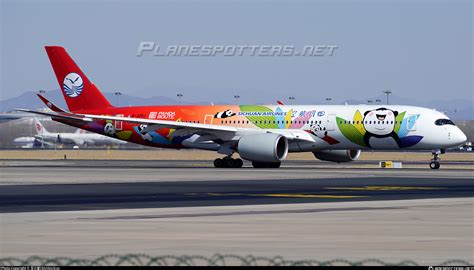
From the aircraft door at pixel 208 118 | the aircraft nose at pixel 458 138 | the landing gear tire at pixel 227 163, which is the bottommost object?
the landing gear tire at pixel 227 163

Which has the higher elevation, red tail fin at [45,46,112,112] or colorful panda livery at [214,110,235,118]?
red tail fin at [45,46,112,112]

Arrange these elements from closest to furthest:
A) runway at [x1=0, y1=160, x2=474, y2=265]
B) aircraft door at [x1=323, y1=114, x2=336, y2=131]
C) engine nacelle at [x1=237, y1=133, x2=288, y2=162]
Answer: runway at [x1=0, y1=160, x2=474, y2=265], engine nacelle at [x1=237, y1=133, x2=288, y2=162], aircraft door at [x1=323, y1=114, x2=336, y2=131]

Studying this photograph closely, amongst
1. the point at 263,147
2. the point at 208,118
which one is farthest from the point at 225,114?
the point at 263,147

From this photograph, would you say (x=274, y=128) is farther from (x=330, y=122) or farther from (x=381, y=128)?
(x=381, y=128)

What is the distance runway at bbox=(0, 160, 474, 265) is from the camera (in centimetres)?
2119

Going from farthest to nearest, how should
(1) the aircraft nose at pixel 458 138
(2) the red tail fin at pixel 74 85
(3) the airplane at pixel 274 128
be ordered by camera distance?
(2) the red tail fin at pixel 74 85
(1) the aircraft nose at pixel 458 138
(3) the airplane at pixel 274 128

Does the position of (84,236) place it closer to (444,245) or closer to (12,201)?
(444,245)

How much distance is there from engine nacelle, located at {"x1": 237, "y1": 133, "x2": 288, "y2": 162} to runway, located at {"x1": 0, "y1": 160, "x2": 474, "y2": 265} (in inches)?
788

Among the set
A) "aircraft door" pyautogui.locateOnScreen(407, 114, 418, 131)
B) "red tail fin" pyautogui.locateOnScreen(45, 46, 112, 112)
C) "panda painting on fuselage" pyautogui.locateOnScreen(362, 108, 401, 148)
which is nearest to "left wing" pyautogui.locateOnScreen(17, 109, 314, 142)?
"panda painting on fuselage" pyautogui.locateOnScreen(362, 108, 401, 148)

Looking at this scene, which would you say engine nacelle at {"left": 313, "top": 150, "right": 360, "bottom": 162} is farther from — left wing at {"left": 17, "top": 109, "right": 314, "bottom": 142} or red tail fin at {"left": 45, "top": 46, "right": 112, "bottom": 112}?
red tail fin at {"left": 45, "top": 46, "right": 112, "bottom": 112}

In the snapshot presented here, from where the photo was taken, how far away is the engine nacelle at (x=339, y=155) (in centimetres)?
8006

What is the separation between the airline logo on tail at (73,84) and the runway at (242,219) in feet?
111

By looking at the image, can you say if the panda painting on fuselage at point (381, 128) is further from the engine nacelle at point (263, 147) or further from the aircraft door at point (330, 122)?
the engine nacelle at point (263, 147)

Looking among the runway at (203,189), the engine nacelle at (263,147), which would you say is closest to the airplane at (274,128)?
the engine nacelle at (263,147)
